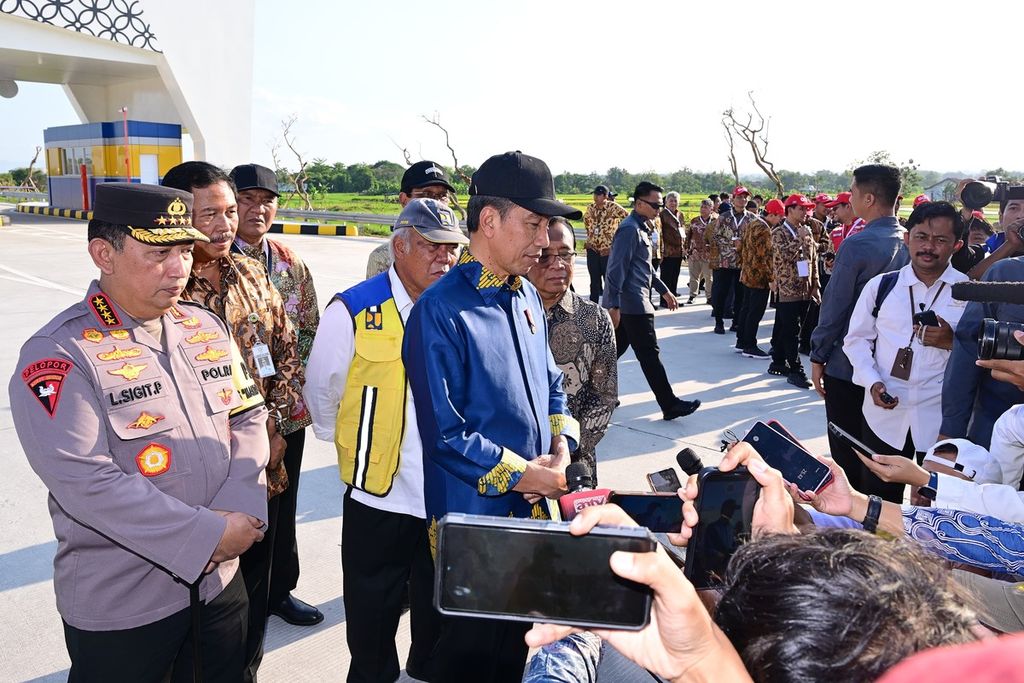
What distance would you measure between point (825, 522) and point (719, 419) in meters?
4.44

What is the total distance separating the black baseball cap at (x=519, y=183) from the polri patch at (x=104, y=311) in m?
1.10

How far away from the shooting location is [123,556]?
1.94 m

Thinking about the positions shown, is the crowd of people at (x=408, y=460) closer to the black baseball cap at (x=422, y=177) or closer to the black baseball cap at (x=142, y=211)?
the black baseball cap at (x=142, y=211)

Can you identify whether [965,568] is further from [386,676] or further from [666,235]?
[666,235]

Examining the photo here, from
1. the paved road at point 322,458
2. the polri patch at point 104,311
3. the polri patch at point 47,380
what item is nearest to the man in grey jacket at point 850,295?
the paved road at point 322,458

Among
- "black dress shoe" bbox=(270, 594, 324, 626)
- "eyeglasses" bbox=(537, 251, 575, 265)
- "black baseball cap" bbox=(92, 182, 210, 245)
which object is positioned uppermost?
"black baseball cap" bbox=(92, 182, 210, 245)

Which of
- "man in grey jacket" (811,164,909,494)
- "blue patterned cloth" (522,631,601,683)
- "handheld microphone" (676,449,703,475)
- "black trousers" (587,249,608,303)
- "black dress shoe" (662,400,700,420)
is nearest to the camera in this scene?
"blue patterned cloth" (522,631,601,683)

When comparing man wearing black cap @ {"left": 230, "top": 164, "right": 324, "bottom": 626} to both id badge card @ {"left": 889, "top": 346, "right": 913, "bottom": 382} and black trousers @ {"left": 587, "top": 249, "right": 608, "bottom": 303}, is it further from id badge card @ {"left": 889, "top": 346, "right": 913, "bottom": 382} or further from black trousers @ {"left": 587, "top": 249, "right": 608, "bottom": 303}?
black trousers @ {"left": 587, "top": 249, "right": 608, "bottom": 303}

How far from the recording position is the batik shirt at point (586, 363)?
10.7 feet

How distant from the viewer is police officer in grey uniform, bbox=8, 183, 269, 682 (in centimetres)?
184

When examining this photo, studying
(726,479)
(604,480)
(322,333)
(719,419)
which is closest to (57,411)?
(322,333)

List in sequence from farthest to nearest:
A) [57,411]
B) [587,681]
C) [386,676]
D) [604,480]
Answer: [604,480]
[386,676]
[57,411]
[587,681]

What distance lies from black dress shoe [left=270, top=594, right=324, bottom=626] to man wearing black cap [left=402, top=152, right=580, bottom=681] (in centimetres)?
116

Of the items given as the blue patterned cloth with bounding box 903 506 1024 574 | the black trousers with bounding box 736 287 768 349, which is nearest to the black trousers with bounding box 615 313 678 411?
the black trousers with bounding box 736 287 768 349
